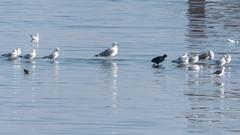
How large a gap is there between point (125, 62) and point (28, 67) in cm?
252

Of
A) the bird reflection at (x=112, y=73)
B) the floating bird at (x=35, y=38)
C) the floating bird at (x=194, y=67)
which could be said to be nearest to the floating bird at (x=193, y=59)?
the floating bird at (x=194, y=67)

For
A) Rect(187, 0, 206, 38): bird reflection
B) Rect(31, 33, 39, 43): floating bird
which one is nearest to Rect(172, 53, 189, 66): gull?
Rect(31, 33, 39, 43): floating bird


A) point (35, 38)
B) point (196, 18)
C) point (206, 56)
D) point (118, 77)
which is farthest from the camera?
point (196, 18)

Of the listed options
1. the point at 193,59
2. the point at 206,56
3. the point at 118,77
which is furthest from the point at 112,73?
the point at 206,56

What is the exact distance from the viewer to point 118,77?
23.4 metres

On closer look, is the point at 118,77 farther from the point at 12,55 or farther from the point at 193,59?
the point at 12,55

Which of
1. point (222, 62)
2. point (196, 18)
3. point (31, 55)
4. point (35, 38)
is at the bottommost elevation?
point (222, 62)

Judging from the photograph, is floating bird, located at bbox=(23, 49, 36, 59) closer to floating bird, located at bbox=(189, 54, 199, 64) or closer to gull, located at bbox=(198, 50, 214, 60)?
floating bird, located at bbox=(189, 54, 199, 64)

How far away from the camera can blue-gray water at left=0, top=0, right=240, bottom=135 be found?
16.8 meters

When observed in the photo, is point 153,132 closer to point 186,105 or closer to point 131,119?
point 131,119

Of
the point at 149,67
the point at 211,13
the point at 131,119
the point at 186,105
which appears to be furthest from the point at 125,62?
the point at 211,13

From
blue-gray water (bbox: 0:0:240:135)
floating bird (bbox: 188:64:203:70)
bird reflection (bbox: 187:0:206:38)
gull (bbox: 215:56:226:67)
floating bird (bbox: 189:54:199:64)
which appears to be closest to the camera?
blue-gray water (bbox: 0:0:240:135)

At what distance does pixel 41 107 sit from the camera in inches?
722

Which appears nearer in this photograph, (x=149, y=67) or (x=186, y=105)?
(x=186, y=105)
